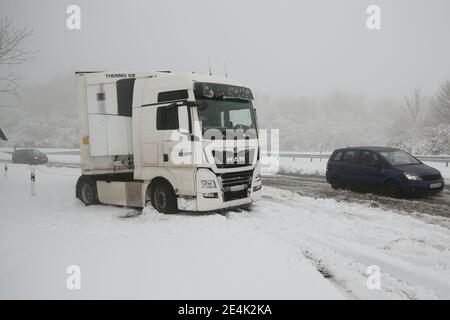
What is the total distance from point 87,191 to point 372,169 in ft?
30.4

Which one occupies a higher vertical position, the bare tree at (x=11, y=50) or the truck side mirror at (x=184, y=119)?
the bare tree at (x=11, y=50)

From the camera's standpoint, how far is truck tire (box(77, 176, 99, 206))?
400 inches

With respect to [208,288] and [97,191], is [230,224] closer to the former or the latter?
[208,288]

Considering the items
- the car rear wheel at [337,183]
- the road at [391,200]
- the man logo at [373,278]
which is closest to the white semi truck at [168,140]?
the road at [391,200]

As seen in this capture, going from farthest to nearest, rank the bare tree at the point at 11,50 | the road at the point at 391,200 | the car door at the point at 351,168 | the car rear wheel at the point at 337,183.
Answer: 1. the bare tree at the point at 11,50
2. the car rear wheel at the point at 337,183
3. the car door at the point at 351,168
4. the road at the point at 391,200

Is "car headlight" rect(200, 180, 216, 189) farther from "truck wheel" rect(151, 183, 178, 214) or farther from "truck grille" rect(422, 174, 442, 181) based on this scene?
"truck grille" rect(422, 174, 442, 181)

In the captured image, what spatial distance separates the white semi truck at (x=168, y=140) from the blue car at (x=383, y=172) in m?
4.48

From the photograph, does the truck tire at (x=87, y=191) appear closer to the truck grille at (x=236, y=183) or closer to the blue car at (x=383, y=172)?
the truck grille at (x=236, y=183)

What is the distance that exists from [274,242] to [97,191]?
612 centimetres

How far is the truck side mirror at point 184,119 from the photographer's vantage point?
7.86m

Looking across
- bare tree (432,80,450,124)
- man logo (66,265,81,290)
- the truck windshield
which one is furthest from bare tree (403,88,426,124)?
man logo (66,265,81,290)

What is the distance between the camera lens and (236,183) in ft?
27.5
